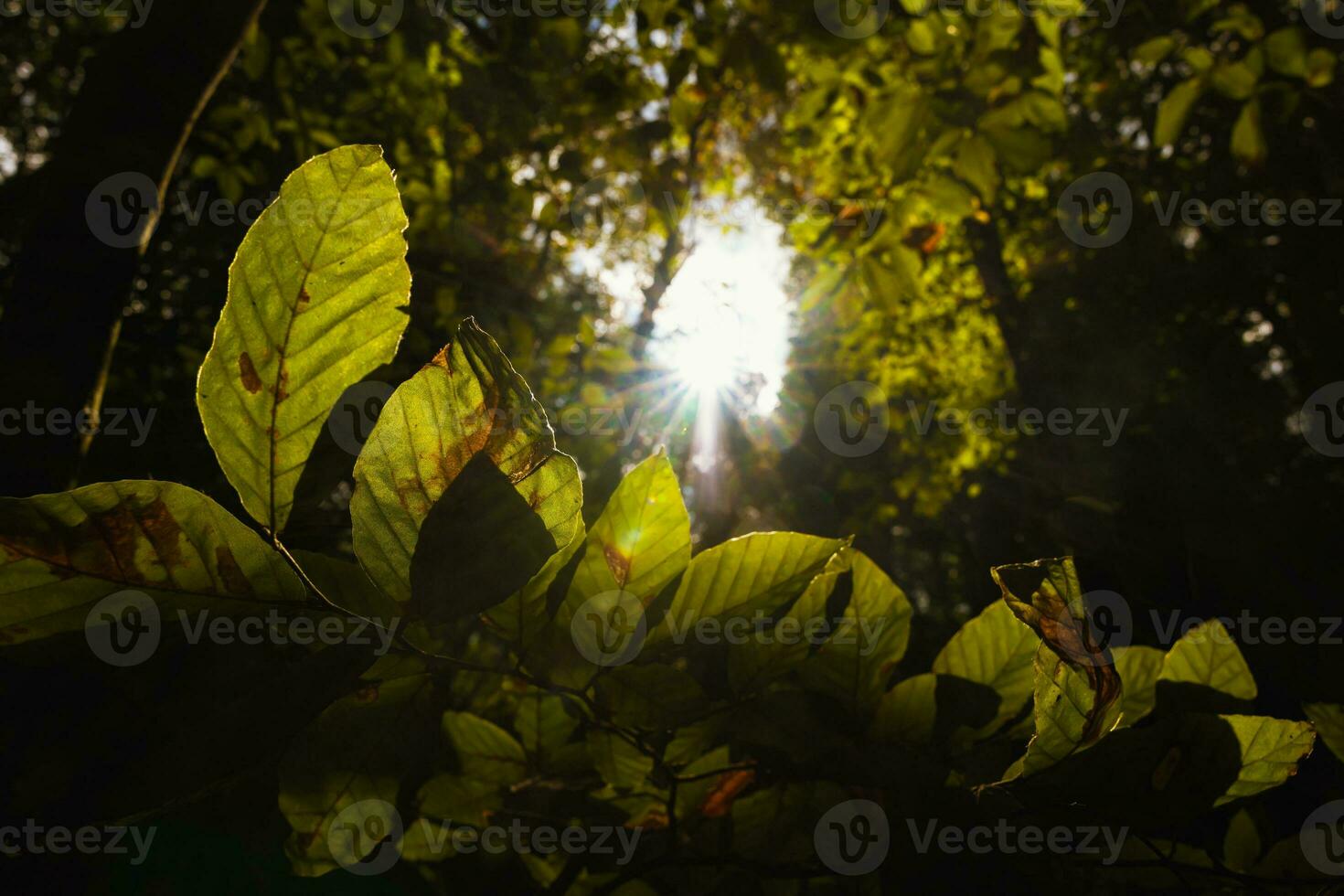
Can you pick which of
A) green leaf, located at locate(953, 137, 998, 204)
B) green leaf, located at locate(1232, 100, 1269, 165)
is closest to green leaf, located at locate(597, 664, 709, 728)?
green leaf, located at locate(953, 137, 998, 204)

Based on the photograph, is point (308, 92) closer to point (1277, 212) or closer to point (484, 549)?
point (484, 549)

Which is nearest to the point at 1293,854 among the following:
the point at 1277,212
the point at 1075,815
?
the point at 1075,815

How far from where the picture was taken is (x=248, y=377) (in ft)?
1.21

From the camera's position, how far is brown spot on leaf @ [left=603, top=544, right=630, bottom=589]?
428 millimetres

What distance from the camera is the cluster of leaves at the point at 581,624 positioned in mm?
353

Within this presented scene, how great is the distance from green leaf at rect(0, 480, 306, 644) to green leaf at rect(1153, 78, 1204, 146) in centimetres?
255

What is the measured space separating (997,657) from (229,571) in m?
0.57

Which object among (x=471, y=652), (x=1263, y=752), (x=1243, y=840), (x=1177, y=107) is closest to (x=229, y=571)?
(x=1263, y=752)

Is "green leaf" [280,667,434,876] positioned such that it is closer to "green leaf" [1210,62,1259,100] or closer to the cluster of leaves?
the cluster of leaves

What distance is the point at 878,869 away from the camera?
0.47 m

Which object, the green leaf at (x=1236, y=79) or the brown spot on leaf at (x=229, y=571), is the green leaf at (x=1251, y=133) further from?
the brown spot on leaf at (x=229, y=571)

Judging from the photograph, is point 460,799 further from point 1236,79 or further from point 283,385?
point 1236,79

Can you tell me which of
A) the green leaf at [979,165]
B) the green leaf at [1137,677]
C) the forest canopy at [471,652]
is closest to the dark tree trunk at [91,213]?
the forest canopy at [471,652]

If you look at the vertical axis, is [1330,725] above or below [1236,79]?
below
